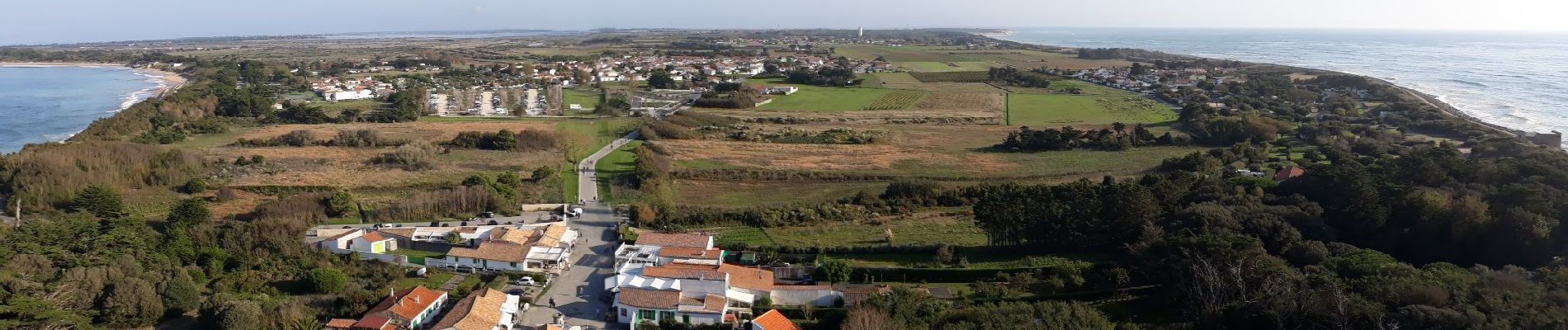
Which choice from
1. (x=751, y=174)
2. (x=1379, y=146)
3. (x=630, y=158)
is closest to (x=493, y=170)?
(x=630, y=158)

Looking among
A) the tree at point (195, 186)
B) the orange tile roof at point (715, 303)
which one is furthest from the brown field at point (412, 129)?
the orange tile roof at point (715, 303)

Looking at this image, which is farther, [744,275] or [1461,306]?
[744,275]

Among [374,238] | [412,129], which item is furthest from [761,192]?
[412,129]

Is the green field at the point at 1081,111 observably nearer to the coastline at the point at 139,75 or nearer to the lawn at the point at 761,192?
the lawn at the point at 761,192

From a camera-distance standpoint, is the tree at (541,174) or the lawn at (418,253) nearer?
the lawn at (418,253)

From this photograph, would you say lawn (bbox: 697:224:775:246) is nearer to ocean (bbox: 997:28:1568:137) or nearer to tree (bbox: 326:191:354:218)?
tree (bbox: 326:191:354:218)

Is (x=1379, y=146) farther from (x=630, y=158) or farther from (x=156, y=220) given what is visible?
(x=156, y=220)
